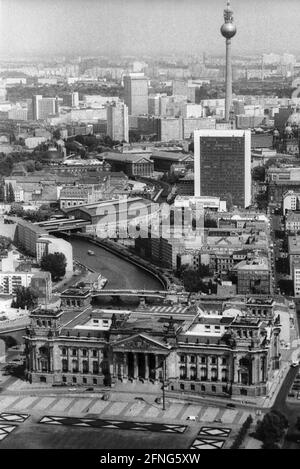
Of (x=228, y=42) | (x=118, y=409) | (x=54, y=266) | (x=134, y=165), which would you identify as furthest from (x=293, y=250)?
(x=134, y=165)

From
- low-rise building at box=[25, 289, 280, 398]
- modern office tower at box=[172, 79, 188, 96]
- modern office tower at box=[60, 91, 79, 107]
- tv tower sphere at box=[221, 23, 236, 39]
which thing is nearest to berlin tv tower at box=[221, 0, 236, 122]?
tv tower sphere at box=[221, 23, 236, 39]

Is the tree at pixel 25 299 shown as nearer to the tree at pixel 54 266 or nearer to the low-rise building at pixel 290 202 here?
the tree at pixel 54 266

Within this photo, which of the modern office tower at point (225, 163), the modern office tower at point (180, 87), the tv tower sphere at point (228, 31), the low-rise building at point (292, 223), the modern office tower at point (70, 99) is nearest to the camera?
the low-rise building at point (292, 223)

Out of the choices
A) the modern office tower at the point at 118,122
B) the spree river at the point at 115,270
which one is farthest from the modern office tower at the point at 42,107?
the spree river at the point at 115,270

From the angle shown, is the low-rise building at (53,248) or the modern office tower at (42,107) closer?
the low-rise building at (53,248)

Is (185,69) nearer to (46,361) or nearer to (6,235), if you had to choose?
(6,235)

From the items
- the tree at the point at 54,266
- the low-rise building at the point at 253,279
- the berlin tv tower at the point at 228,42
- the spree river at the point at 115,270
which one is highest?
the berlin tv tower at the point at 228,42
